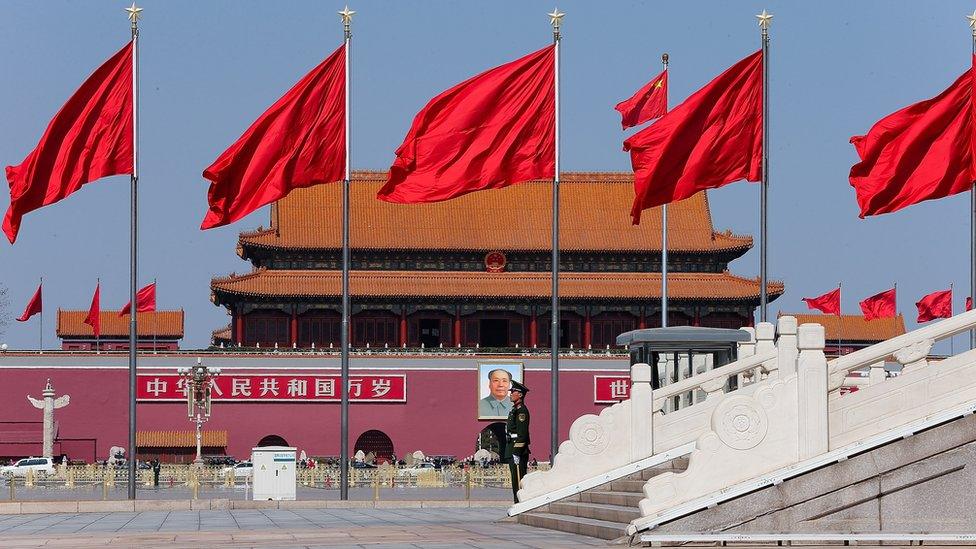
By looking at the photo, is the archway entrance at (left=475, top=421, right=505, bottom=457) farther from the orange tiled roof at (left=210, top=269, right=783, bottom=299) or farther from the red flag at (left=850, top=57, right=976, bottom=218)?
the red flag at (left=850, top=57, right=976, bottom=218)

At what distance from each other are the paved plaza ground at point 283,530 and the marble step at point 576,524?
139 mm

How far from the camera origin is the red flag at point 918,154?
2066 centimetres

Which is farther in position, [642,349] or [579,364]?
[579,364]

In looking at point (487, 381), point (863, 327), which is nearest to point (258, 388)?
point (487, 381)

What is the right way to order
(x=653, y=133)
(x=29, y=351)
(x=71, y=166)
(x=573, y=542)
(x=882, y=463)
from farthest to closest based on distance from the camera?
(x=29, y=351) < (x=71, y=166) < (x=653, y=133) < (x=573, y=542) < (x=882, y=463)

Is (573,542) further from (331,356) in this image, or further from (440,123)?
(331,356)

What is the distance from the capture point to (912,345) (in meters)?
13.5

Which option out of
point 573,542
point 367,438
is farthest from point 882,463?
point 367,438

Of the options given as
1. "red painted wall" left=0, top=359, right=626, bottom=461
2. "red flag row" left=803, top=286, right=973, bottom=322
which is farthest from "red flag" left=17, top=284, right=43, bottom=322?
"red flag row" left=803, top=286, right=973, bottom=322

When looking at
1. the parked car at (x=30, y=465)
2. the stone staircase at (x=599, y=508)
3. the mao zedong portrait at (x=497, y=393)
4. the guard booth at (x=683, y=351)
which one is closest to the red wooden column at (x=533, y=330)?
the mao zedong portrait at (x=497, y=393)

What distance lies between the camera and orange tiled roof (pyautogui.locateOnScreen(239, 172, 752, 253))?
58.0 m

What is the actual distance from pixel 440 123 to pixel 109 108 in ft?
16.0

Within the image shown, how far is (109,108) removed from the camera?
74.0ft

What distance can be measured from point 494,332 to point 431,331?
7.38 ft
